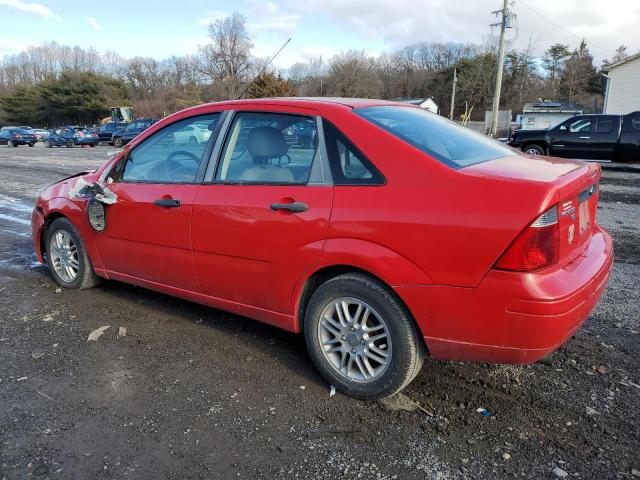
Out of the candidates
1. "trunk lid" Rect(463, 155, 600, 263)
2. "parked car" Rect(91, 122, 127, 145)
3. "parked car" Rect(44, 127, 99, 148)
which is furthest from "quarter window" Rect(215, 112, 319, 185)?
"parked car" Rect(91, 122, 127, 145)

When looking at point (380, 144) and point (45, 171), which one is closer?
point (380, 144)

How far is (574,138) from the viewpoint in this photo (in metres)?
16.2

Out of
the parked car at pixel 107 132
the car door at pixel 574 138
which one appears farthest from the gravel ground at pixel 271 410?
the parked car at pixel 107 132

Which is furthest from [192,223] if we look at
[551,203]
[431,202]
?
[551,203]

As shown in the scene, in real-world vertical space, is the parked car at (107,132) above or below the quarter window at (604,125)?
below

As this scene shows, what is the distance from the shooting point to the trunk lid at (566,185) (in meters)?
2.47

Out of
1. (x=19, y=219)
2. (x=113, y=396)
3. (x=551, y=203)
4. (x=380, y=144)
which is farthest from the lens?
(x=19, y=219)

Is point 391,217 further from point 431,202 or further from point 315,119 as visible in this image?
point 315,119

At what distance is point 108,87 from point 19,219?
63.1m

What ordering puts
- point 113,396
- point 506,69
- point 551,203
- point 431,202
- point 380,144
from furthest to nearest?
point 506,69 → point 113,396 → point 380,144 → point 431,202 → point 551,203

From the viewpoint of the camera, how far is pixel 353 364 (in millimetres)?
2980

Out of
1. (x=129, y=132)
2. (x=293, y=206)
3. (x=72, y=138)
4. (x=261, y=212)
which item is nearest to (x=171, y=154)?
(x=261, y=212)

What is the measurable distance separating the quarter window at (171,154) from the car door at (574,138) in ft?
49.6

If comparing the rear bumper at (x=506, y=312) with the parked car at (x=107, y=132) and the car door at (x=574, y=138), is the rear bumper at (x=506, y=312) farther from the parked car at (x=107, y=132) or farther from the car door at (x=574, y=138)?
the parked car at (x=107, y=132)
